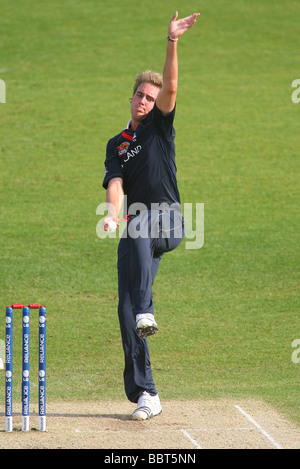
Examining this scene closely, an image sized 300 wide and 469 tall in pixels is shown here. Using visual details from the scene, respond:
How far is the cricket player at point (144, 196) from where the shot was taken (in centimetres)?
600

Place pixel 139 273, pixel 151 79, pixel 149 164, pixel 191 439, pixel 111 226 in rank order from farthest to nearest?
pixel 151 79 → pixel 149 164 → pixel 139 273 → pixel 111 226 → pixel 191 439

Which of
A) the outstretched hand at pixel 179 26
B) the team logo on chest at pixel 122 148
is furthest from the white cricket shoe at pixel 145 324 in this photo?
the outstretched hand at pixel 179 26

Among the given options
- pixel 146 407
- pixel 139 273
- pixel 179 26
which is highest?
pixel 179 26

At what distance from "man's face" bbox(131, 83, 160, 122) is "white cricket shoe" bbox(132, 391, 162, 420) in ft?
7.52

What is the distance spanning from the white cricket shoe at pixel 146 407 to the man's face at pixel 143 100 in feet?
7.52

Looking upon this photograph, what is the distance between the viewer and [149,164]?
627cm

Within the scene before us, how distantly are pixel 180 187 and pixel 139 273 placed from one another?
31.7 feet

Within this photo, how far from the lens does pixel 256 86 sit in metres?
21.0

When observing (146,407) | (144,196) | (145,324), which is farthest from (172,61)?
(146,407)

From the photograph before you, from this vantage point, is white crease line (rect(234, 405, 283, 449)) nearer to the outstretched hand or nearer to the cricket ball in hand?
the cricket ball in hand

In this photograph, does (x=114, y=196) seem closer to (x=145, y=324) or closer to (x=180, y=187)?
(x=145, y=324)

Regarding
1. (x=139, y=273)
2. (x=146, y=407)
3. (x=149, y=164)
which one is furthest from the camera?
(x=149, y=164)

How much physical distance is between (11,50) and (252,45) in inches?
285

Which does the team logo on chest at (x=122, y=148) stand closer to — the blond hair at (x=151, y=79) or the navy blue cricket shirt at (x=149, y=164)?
the navy blue cricket shirt at (x=149, y=164)
